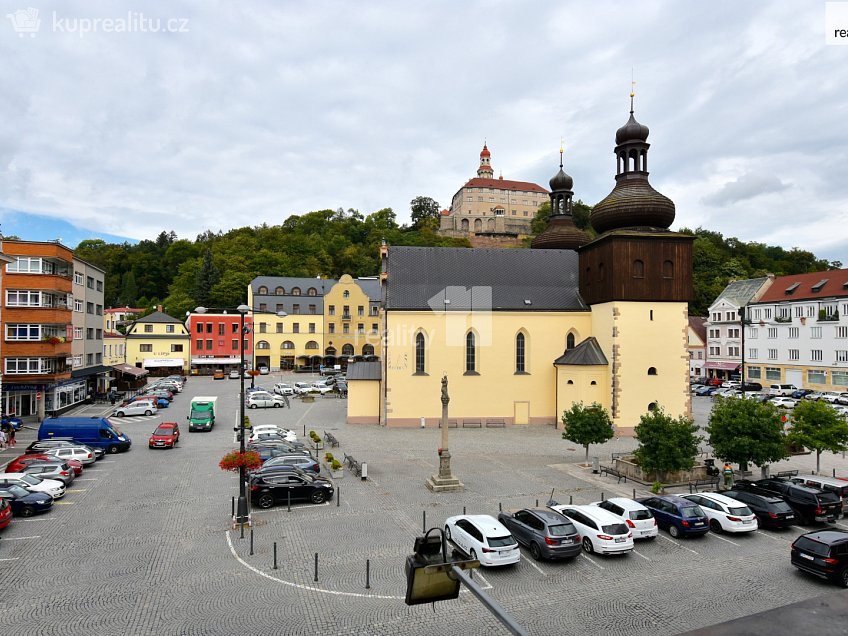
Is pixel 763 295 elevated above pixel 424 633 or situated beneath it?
elevated above

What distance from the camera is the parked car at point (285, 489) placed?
19406 millimetres

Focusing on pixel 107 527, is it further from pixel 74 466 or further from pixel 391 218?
pixel 391 218

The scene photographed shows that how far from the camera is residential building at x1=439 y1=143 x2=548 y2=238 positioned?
438 ft


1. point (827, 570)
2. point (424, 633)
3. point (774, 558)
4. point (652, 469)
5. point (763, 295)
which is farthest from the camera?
point (763, 295)

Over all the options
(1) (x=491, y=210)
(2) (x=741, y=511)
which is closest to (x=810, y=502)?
(2) (x=741, y=511)

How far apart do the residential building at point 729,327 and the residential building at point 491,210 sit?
228 feet

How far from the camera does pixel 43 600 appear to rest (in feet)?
40.0

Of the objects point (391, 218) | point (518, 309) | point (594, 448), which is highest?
point (391, 218)

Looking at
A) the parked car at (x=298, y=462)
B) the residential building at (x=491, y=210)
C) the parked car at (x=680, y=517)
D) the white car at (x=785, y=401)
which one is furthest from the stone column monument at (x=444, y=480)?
the residential building at (x=491, y=210)

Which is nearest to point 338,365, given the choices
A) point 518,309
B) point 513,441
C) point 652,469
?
point 518,309

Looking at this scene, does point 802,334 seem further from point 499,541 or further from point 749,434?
point 499,541

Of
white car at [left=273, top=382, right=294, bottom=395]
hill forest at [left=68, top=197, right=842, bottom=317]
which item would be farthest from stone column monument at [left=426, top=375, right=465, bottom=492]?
hill forest at [left=68, top=197, right=842, bottom=317]

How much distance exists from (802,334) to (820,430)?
1511 inches

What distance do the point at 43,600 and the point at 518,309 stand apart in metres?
31.4
